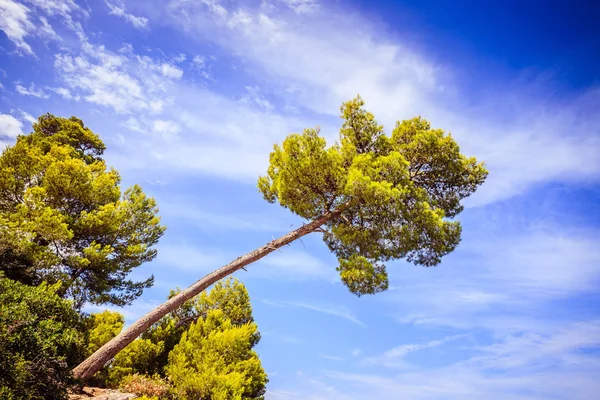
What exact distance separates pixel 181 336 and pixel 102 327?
11.2 ft

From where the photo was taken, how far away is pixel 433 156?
14969 millimetres

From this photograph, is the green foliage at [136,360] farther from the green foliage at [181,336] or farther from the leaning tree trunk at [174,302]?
the leaning tree trunk at [174,302]

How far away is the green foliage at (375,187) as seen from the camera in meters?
13.3

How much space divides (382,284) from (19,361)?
441 inches

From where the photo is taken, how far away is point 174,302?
1323cm

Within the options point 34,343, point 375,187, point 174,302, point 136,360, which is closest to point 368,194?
point 375,187

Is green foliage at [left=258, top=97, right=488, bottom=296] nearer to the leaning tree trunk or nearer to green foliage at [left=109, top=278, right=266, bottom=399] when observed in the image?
the leaning tree trunk

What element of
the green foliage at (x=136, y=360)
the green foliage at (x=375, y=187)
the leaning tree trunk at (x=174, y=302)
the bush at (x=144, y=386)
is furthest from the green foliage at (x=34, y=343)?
the green foliage at (x=375, y=187)

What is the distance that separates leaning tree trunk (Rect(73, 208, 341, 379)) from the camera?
12.0 meters

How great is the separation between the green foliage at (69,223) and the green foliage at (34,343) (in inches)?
255

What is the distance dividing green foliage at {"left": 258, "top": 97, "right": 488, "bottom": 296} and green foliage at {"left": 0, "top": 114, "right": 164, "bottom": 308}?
24.5 feet

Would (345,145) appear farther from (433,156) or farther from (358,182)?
(433,156)

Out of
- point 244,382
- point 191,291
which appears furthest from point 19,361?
point 244,382

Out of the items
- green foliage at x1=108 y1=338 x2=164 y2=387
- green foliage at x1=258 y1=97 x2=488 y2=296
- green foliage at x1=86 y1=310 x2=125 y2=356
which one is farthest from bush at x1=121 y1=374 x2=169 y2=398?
green foliage at x1=258 y1=97 x2=488 y2=296
